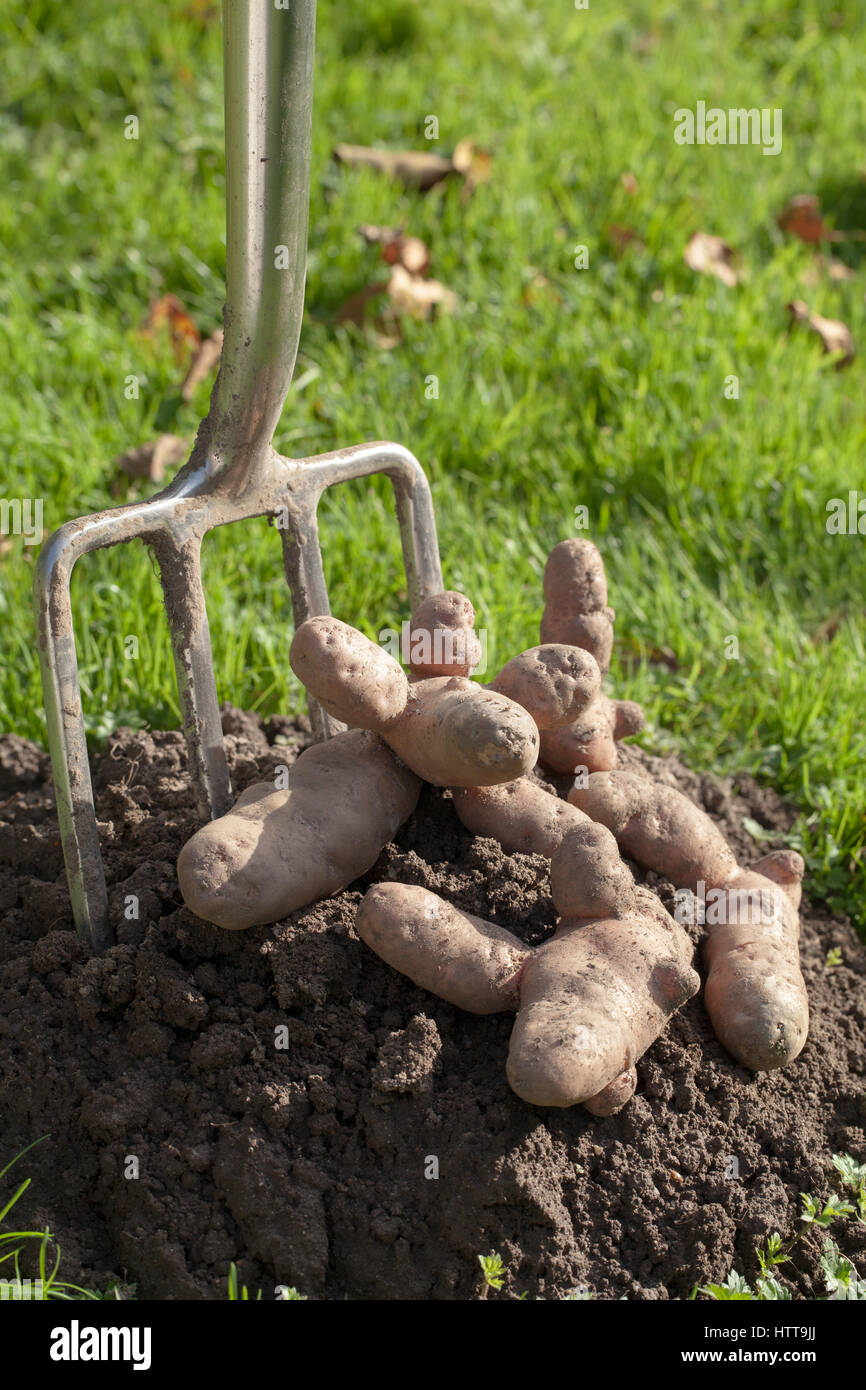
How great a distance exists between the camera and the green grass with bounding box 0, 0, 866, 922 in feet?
10.00

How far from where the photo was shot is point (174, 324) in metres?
3.96

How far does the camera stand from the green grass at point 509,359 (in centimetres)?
305

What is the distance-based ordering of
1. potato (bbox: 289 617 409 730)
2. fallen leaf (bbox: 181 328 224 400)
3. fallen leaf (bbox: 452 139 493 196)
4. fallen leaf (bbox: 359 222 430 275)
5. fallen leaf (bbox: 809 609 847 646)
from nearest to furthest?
potato (bbox: 289 617 409 730), fallen leaf (bbox: 809 609 847 646), fallen leaf (bbox: 181 328 224 400), fallen leaf (bbox: 359 222 430 275), fallen leaf (bbox: 452 139 493 196)

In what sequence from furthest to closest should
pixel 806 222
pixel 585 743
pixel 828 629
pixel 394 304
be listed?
pixel 806 222, pixel 394 304, pixel 828 629, pixel 585 743

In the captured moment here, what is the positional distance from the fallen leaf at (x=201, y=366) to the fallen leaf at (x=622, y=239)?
4.78 ft

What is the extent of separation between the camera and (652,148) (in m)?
4.86

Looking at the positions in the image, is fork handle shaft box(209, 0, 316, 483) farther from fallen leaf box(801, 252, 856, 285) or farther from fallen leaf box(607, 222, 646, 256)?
fallen leaf box(801, 252, 856, 285)

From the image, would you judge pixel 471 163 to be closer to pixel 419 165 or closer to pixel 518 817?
pixel 419 165

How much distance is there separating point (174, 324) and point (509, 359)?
104cm

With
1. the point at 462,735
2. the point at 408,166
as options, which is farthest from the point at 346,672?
the point at 408,166

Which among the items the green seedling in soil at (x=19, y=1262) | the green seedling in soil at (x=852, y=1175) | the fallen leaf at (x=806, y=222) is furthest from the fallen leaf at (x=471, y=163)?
the green seedling in soil at (x=19, y=1262)

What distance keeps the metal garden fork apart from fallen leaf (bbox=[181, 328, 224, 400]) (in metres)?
1.58

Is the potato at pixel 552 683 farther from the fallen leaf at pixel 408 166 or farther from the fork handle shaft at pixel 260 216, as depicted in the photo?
the fallen leaf at pixel 408 166

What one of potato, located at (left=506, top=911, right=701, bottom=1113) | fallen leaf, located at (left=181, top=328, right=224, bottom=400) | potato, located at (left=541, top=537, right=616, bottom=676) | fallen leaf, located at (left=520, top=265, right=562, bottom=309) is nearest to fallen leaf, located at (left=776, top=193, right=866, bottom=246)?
fallen leaf, located at (left=520, top=265, right=562, bottom=309)
